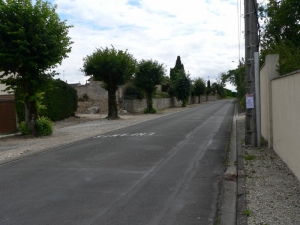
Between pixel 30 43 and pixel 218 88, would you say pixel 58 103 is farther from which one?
pixel 218 88

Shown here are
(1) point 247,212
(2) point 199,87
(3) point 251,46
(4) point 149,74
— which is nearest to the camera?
(1) point 247,212

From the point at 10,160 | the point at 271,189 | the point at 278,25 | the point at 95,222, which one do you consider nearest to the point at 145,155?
the point at 10,160

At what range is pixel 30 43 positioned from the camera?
16156mm

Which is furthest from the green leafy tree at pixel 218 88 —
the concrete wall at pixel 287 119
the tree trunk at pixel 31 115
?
the concrete wall at pixel 287 119

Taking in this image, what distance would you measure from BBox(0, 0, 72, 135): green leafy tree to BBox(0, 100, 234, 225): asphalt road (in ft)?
16.9

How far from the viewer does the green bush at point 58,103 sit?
972 inches

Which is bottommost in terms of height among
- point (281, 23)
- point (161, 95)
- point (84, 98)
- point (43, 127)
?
point (43, 127)

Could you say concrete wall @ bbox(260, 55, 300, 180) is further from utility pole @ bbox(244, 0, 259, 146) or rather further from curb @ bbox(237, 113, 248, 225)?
curb @ bbox(237, 113, 248, 225)

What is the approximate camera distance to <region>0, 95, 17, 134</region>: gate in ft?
73.1

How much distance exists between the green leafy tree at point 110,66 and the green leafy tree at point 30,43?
1209 cm

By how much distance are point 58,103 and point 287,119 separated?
68.6 ft

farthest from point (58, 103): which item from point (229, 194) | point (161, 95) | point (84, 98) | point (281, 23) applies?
point (161, 95)

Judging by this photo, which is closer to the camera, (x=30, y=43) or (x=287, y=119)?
(x=287, y=119)

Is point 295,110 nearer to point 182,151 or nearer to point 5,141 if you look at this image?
point 182,151
